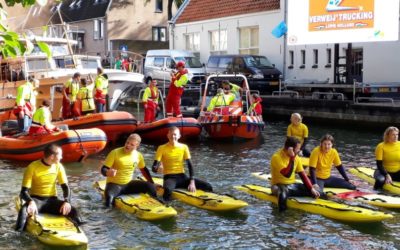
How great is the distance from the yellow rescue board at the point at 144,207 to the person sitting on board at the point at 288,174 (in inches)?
68.7

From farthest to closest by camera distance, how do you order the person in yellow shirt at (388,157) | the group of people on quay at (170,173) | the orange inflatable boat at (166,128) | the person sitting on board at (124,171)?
the orange inflatable boat at (166,128)
the person in yellow shirt at (388,157)
the person sitting on board at (124,171)
the group of people on quay at (170,173)

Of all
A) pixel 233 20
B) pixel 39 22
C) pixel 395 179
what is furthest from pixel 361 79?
pixel 395 179

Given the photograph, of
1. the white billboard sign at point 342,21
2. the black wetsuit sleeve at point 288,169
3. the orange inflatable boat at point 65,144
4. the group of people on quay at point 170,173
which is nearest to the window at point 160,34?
the white billboard sign at point 342,21

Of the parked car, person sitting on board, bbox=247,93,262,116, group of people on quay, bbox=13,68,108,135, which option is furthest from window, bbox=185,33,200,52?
group of people on quay, bbox=13,68,108,135

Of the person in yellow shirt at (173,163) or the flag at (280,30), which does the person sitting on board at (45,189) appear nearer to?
the person in yellow shirt at (173,163)

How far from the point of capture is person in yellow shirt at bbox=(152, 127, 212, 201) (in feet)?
32.8

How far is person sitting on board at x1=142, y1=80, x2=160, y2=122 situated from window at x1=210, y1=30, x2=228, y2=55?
16576mm

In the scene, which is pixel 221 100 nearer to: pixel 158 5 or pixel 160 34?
pixel 160 34

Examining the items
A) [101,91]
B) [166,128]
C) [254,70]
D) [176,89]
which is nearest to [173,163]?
[166,128]

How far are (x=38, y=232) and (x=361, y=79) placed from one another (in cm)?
2100

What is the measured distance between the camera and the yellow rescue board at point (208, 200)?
31.0 ft

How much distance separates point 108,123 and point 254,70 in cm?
1209

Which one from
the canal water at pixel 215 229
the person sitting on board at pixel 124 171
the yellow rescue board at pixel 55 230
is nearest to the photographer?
the yellow rescue board at pixel 55 230

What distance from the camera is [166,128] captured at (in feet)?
58.3
